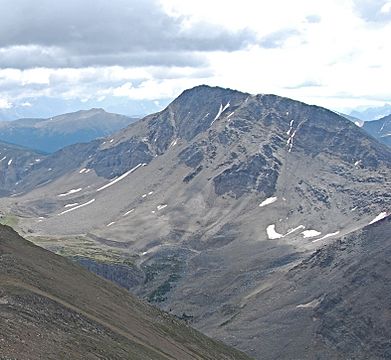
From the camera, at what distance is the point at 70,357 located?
5875 cm

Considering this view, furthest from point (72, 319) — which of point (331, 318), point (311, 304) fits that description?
point (311, 304)

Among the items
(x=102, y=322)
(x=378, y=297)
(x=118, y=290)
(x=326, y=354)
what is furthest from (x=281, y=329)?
(x=102, y=322)

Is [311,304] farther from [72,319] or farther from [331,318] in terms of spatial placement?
[72,319]

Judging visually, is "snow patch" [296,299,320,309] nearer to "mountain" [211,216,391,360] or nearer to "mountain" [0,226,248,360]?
"mountain" [211,216,391,360]

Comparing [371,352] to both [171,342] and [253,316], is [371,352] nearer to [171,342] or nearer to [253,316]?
[253,316]

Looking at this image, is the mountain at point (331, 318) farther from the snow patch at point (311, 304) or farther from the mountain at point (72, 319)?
the mountain at point (72, 319)

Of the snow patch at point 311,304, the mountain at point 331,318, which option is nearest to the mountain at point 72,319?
the mountain at point 331,318

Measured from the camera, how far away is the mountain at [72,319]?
199 ft

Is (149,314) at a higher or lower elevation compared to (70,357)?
lower

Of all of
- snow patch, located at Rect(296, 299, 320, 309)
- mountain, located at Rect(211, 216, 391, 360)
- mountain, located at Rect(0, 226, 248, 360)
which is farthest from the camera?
snow patch, located at Rect(296, 299, 320, 309)

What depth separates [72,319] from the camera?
246 ft

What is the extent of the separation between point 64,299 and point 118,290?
30.3m

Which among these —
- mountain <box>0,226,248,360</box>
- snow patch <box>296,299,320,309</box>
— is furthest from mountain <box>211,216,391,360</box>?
mountain <box>0,226,248,360</box>

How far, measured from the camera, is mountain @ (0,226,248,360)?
6061 centimetres
